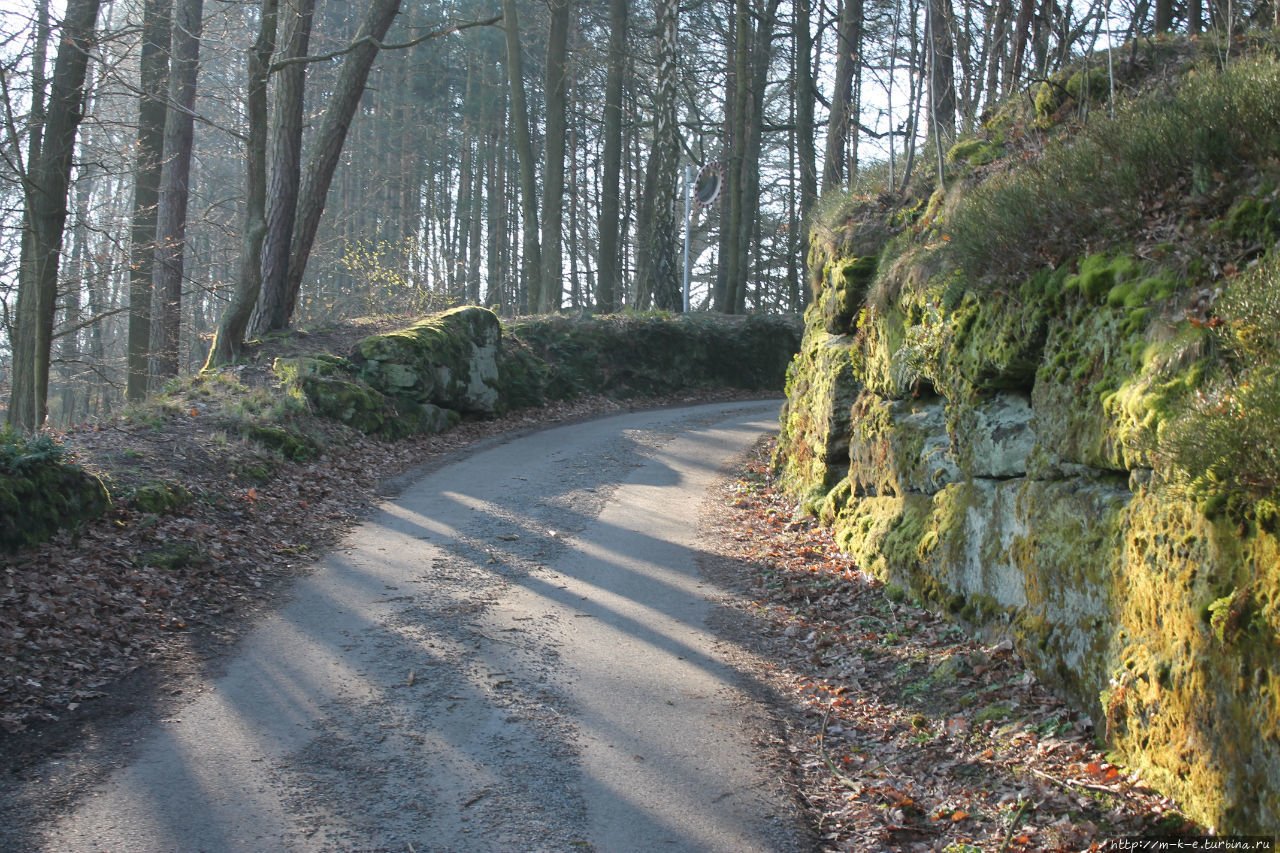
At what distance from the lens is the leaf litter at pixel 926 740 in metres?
4.13

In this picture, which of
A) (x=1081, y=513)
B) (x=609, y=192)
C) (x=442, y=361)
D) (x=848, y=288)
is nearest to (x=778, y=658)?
(x=1081, y=513)

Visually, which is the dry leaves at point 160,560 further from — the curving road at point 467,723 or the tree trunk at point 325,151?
the tree trunk at point 325,151

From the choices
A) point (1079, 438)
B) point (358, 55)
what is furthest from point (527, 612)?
point (358, 55)

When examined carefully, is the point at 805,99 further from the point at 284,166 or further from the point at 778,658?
the point at 778,658

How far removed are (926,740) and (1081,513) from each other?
1.65m

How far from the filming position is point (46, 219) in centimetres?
1330

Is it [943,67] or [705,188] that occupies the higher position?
[705,188]

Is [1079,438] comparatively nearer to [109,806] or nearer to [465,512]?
[109,806]

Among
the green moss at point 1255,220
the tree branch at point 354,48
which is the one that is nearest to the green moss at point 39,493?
the green moss at point 1255,220

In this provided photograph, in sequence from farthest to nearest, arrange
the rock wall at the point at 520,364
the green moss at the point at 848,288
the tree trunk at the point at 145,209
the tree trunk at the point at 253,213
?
the tree trunk at the point at 145,209 → the tree trunk at the point at 253,213 → the rock wall at the point at 520,364 → the green moss at the point at 848,288

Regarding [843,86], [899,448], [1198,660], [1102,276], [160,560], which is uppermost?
[843,86]

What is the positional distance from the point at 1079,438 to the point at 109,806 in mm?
5644

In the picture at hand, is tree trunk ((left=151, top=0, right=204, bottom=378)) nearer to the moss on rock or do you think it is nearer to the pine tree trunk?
the moss on rock

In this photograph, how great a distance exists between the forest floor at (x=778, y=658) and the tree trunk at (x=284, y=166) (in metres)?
6.30
